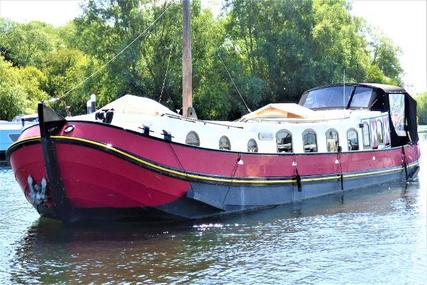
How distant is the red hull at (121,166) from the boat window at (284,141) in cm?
245

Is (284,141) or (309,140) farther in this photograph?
(309,140)

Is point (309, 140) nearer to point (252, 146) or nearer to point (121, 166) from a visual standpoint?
point (252, 146)

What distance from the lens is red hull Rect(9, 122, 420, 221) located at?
13703 mm

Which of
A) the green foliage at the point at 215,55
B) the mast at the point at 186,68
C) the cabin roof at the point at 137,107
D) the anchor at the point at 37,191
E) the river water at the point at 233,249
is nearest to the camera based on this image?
the river water at the point at 233,249

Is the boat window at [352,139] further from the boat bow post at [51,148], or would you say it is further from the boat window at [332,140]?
the boat bow post at [51,148]

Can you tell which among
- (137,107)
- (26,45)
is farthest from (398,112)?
(26,45)

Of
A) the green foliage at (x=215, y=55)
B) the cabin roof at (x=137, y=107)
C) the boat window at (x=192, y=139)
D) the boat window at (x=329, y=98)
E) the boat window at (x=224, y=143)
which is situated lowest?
the boat window at (x=224, y=143)

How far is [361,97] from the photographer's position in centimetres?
2497

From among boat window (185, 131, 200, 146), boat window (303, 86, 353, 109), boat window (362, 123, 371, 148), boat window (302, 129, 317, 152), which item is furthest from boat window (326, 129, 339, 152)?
boat window (185, 131, 200, 146)

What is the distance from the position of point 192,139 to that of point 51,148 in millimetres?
3746

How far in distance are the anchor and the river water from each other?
85 centimetres

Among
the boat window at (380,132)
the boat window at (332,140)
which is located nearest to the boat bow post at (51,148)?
the boat window at (332,140)

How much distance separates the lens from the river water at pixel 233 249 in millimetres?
10719

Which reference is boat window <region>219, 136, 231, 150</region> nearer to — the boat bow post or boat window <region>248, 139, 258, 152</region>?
boat window <region>248, 139, 258, 152</region>
